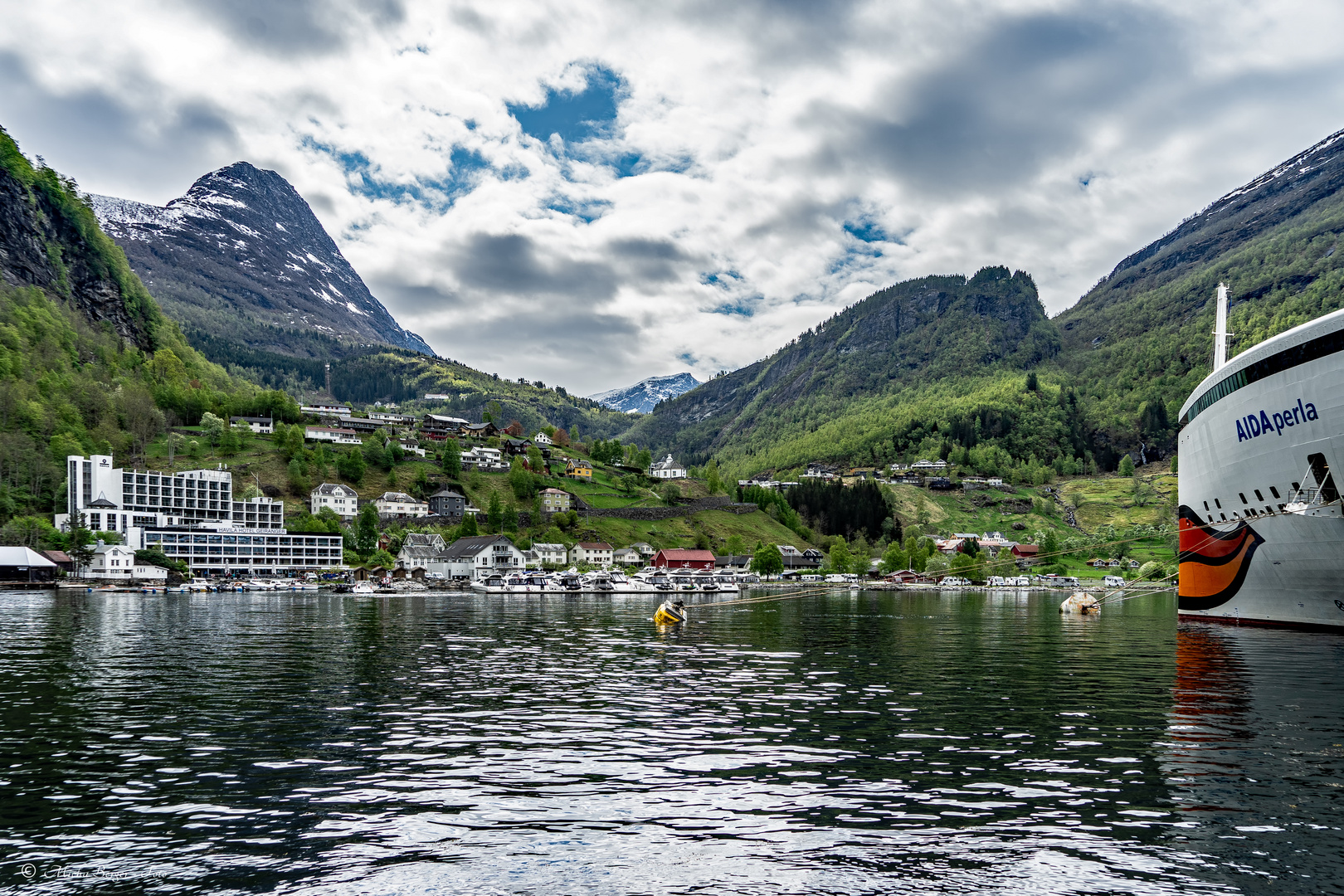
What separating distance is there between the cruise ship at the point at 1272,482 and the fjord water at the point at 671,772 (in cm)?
460

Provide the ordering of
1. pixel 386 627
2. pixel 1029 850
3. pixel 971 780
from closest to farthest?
pixel 1029 850 < pixel 971 780 < pixel 386 627

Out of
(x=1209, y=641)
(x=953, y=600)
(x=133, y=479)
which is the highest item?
(x=133, y=479)

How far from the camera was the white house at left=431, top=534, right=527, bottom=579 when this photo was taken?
570ft

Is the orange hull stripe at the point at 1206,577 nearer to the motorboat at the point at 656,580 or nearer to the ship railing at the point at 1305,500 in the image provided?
the ship railing at the point at 1305,500


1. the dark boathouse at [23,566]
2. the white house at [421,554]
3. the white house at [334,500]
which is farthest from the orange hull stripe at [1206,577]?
the white house at [334,500]

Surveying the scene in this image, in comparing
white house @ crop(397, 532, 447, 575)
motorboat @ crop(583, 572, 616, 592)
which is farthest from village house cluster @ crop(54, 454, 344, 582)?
motorboat @ crop(583, 572, 616, 592)

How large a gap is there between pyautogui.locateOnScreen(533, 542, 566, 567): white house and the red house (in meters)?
22.8

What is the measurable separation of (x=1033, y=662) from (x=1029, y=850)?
33.2m

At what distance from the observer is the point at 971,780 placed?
20453 millimetres

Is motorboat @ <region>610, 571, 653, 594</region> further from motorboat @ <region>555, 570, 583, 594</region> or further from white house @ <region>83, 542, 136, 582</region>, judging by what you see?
white house @ <region>83, 542, 136, 582</region>

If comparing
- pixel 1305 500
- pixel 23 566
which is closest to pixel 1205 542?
pixel 1305 500

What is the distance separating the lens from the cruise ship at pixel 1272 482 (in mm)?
41000

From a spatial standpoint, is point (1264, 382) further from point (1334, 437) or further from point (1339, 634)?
point (1339, 634)

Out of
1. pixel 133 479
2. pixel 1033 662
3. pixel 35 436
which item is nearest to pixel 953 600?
pixel 1033 662
